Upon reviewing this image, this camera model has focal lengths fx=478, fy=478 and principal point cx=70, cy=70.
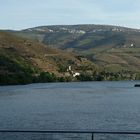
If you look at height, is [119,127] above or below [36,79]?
above

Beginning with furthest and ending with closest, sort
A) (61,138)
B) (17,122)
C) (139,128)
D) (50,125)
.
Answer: (17,122) < (50,125) < (139,128) < (61,138)

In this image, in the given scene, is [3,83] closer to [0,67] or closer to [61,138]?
[0,67]

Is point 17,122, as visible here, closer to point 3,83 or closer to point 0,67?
point 3,83

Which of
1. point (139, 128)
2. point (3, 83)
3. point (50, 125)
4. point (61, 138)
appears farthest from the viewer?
point (3, 83)

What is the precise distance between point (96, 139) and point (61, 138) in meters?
2.52

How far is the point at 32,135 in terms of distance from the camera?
3625 centimetres

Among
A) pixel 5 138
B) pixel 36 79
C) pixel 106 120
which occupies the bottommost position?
pixel 36 79

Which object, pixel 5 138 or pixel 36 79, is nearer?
pixel 5 138

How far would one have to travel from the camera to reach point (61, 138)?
34.4m

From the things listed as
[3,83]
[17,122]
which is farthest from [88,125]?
[3,83]

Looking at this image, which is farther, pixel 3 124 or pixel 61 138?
pixel 3 124

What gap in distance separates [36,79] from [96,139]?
156717mm

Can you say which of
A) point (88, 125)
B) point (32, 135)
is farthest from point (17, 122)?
point (32, 135)

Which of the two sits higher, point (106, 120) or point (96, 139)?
point (96, 139)
